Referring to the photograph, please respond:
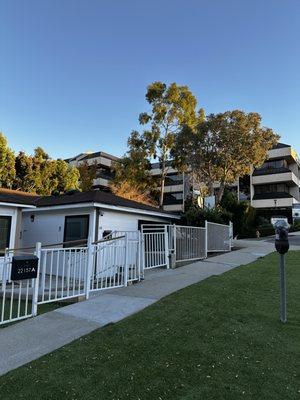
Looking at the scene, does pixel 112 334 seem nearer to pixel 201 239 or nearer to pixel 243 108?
pixel 201 239

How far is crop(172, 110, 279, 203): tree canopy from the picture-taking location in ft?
81.9

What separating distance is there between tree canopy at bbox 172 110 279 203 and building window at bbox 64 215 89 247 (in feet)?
49.3

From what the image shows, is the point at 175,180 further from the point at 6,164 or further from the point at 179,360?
the point at 179,360

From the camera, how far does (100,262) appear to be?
10156 mm

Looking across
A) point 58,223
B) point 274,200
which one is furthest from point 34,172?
point 274,200

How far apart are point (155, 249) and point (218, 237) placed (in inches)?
247

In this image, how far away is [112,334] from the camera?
5.45 m

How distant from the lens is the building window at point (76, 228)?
1288cm

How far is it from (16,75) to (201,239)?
11331mm

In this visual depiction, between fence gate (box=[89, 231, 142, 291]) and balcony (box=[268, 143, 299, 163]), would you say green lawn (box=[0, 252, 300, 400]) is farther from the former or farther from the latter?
balcony (box=[268, 143, 299, 163])

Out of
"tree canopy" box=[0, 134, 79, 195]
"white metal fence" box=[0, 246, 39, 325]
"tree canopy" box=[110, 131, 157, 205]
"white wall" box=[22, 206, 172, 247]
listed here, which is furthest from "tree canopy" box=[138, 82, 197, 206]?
"white metal fence" box=[0, 246, 39, 325]

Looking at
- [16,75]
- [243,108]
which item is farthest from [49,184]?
[243,108]

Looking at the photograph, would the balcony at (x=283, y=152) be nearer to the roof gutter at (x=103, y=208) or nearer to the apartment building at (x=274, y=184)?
the apartment building at (x=274, y=184)

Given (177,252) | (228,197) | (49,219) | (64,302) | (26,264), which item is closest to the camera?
(26,264)
